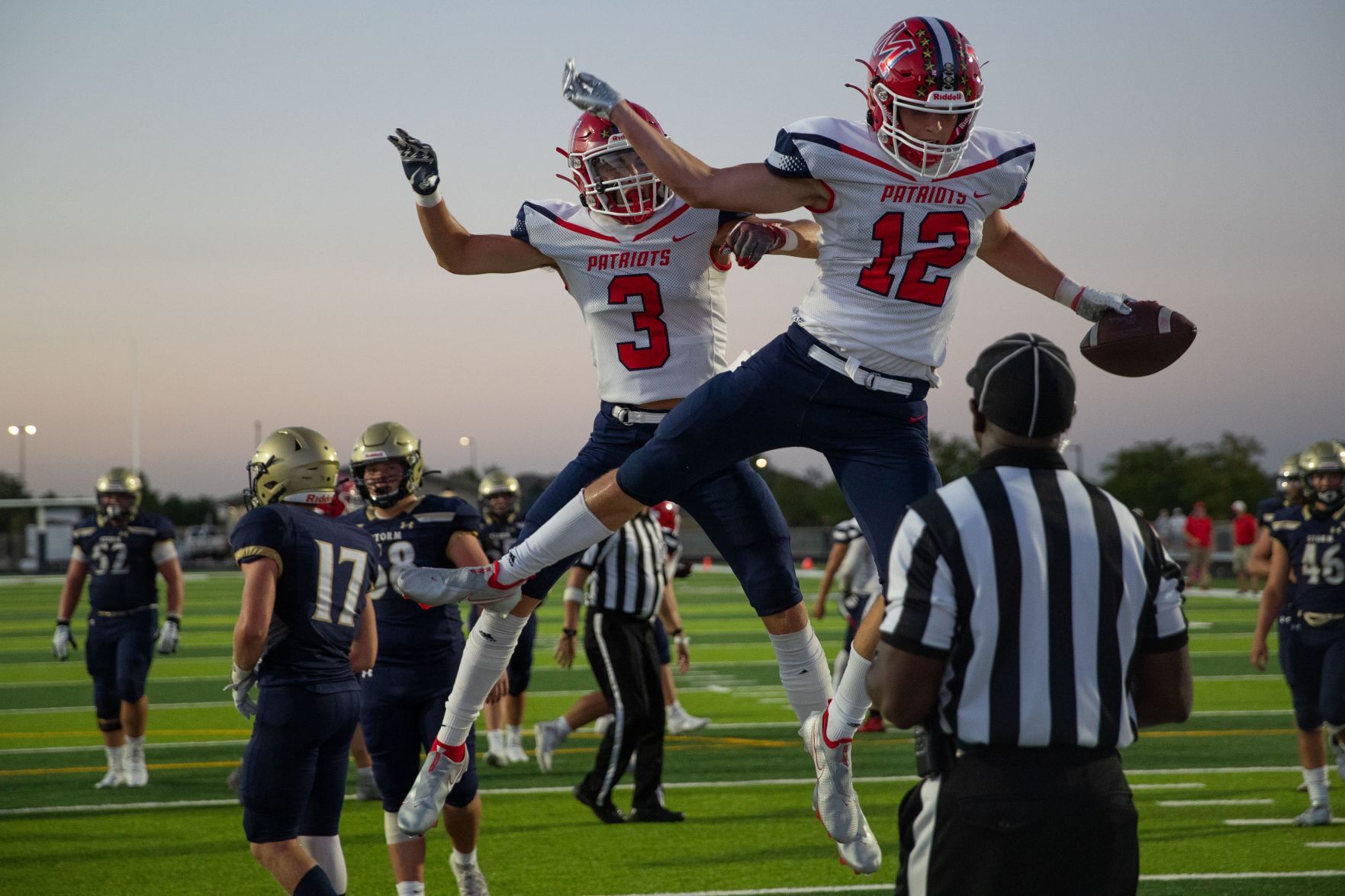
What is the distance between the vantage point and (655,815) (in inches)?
360

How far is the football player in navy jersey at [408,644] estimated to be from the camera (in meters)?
6.70

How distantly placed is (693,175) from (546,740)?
7.07 metres

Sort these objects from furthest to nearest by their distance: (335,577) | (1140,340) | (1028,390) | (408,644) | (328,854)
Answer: (408,644) < (328,854) < (335,577) < (1140,340) < (1028,390)

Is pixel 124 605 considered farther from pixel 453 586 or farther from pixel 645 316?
pixel 645 316

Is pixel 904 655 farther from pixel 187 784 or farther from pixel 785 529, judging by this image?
pixel 187 784

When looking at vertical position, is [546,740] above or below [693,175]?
below

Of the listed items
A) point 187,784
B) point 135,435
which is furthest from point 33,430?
point 187,784

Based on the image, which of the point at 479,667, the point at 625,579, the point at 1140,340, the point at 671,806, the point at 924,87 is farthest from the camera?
the point at 671,806

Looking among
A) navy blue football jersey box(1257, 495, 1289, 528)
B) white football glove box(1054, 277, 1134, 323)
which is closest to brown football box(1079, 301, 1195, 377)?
white football glove box(1054, 277, 1134, 323)

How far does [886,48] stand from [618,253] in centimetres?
122

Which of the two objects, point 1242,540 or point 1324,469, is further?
point 1242,540

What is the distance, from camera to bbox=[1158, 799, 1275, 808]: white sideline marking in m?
9.32

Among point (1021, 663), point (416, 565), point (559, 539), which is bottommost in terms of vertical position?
point (416, 565)

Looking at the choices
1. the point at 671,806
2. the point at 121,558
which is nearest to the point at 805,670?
the point at 671,806
